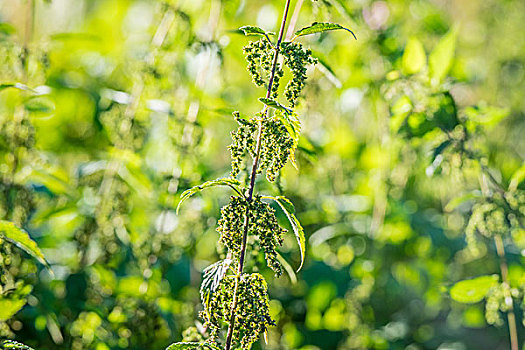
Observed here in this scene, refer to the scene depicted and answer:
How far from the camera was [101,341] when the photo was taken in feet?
4.57

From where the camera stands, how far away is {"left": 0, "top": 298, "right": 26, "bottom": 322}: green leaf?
1181 mm

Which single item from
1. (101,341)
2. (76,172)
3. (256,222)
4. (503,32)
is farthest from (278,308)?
(503,32)

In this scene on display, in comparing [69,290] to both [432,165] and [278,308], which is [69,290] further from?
[432,165]

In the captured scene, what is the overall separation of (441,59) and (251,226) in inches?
36.7

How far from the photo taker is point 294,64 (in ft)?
2.98

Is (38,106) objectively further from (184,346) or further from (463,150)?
(463,150)

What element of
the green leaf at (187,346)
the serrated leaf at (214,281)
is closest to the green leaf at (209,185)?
the serrated leaf at (214,281)

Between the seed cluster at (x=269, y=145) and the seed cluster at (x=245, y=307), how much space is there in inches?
6.9

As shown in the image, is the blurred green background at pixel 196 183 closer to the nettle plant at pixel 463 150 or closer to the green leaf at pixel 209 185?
the nettle plant at pixel 463 150

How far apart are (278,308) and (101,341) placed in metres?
0.64

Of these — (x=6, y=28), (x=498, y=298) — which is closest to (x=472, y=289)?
(x=498, y=298)

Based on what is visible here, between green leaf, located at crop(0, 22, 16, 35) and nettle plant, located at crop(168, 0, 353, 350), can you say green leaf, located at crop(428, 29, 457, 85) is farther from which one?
green leaf, located at crop(0, 22, 16, 35)

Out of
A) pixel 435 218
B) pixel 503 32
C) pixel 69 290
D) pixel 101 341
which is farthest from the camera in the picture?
pixel 503 32

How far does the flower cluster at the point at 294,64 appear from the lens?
91 centimetres
